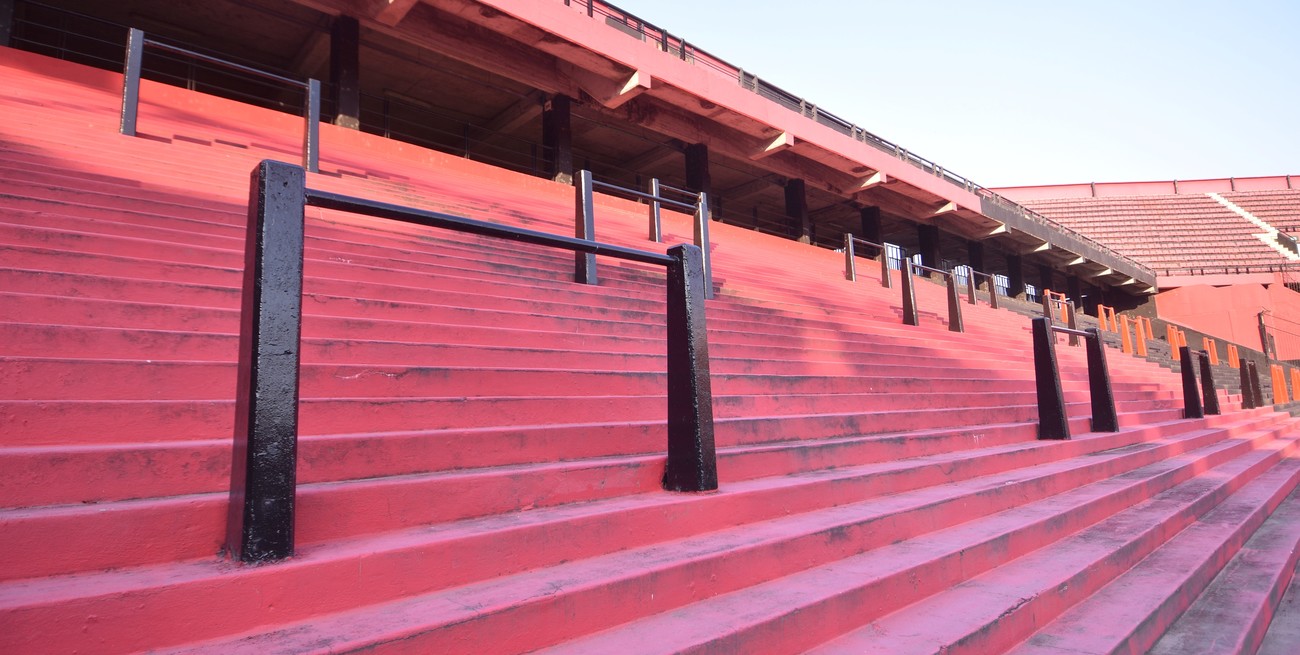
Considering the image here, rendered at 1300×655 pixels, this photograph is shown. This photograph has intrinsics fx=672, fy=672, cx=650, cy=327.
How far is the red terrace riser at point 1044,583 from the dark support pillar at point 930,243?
1813cm

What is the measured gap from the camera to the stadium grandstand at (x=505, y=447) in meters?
1.51

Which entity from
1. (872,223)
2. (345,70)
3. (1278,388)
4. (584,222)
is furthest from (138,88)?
(1278,388)

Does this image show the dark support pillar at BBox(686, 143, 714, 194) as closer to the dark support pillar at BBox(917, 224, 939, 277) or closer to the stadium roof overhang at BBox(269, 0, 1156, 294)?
the stadium roof overhang at BBox(269, 0, 1156, 294)

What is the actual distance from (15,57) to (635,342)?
8146 millimetres

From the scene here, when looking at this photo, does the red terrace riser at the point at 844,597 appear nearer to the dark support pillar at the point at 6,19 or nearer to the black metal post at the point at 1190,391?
the black metal post at the point at 1190,391

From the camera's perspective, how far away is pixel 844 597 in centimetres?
195

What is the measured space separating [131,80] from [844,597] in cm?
677

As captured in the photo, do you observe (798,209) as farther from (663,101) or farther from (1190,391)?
(1190,391)

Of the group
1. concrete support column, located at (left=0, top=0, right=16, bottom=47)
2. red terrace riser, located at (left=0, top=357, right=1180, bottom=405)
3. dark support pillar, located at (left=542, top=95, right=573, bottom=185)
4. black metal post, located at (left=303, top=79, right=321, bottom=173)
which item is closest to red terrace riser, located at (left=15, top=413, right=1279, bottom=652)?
red terrace riser, located at (left=0, top=357, right=1180, bottom=405)

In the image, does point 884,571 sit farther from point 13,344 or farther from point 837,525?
point 13,344

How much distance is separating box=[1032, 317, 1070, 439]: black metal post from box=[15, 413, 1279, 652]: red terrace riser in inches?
76.1

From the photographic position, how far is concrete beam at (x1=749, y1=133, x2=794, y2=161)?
15.0 m

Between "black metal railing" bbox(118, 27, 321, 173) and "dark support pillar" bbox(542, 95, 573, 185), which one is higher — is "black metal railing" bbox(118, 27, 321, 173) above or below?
below

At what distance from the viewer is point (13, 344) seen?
2.27 metres
